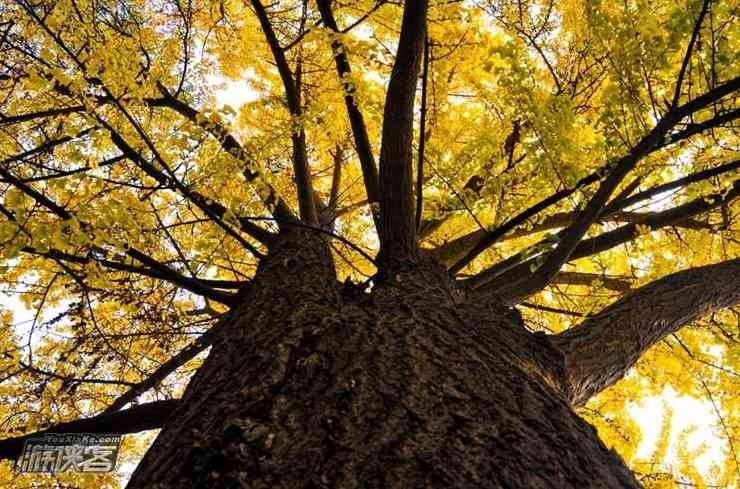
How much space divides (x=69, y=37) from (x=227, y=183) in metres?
1.32

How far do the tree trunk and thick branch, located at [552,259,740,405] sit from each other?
0.21 m

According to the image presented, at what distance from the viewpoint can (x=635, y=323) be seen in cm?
222

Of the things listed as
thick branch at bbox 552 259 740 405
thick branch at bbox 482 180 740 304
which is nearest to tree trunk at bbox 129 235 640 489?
thick branch at bbox 552 259 740 405

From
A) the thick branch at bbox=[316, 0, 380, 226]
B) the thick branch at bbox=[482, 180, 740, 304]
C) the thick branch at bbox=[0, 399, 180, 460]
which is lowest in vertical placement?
the thick branch at bbox=[0, 399, 180, 460]

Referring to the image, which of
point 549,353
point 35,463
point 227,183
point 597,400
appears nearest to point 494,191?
point 549,353

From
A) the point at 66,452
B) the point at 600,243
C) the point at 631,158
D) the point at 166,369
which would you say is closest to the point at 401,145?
the point at 631,158

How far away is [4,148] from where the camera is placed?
2.84m

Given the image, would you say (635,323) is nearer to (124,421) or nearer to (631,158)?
(631,158)

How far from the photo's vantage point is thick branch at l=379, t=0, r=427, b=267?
2.15 m

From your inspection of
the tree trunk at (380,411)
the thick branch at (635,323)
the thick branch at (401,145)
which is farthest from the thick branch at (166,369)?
the thick branch at (635,323)

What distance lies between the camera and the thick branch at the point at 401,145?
2.15 metres

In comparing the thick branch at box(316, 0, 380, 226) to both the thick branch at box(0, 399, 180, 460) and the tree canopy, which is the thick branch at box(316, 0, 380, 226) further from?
the thick branch at box(0, 399, 180, 460)

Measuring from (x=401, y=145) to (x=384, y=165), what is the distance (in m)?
0.14

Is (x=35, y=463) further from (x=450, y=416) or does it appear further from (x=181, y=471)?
(x=450, y=416)
